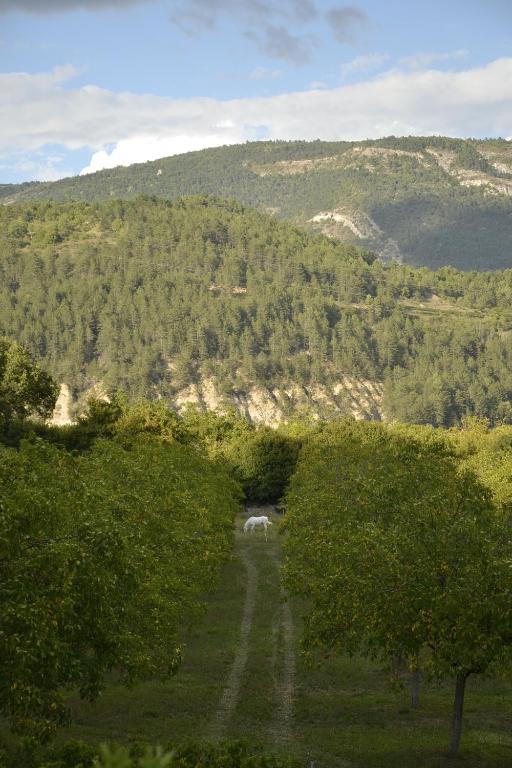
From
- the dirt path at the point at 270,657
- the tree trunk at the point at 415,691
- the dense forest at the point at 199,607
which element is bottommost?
the dirt path at the point at 270,657

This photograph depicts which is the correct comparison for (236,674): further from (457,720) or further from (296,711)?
(457,720)

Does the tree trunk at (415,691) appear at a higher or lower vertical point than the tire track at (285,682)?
higher

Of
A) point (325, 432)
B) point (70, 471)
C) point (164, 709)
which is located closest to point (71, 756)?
point (164, 709)

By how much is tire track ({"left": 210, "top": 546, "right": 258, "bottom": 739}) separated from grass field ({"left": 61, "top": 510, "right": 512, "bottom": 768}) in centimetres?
6

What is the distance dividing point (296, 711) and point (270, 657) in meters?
10.3

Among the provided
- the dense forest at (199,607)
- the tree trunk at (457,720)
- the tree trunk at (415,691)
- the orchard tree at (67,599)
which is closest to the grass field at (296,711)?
the dense forest at (199,607)

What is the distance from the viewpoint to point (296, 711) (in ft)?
127

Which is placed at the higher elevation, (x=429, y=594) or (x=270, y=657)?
(x=429, y=594)

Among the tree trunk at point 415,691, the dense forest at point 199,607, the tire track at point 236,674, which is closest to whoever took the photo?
the dense forest at point 199,607

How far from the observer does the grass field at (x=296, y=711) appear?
32.8 metres

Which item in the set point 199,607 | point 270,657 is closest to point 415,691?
point 199,607

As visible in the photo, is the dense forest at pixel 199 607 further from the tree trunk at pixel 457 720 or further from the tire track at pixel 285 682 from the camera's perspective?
the tire track at pixel 285 682

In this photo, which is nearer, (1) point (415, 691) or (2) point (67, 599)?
(2) point (67, 599)

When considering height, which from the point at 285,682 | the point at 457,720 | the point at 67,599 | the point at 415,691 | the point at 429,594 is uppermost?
the point at 67,599
